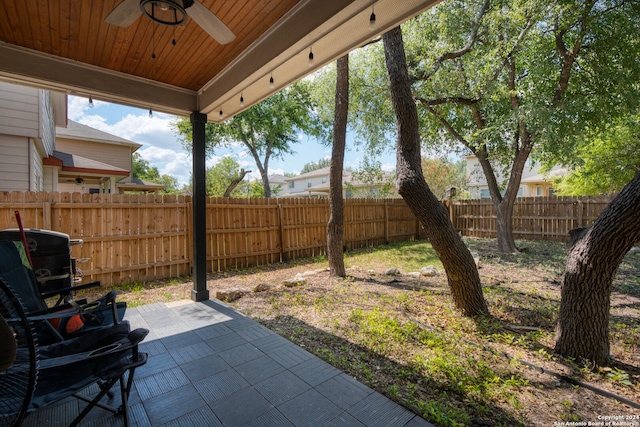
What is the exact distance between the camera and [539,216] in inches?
401

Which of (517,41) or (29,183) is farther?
(517,41)

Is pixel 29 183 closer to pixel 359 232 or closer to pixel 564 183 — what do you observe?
pixel 359 232

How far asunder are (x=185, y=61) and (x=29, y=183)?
465 centimetres

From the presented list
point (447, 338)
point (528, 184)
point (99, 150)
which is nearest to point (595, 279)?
point (447, 338)

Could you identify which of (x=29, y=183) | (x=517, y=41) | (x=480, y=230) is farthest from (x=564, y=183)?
(x=29, y=183)

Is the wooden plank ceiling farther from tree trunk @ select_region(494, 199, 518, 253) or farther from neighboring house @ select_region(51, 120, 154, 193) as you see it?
neighboring house @ select_region(51, 120, 154, 193)

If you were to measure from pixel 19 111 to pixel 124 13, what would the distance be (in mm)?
5243

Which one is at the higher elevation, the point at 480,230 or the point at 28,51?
the point at 28,51

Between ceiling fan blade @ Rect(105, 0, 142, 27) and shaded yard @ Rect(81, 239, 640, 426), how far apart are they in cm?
299

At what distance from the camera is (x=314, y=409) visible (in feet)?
6.07

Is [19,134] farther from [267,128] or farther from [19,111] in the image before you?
[267,128]

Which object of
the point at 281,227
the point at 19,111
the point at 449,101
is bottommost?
the point at 281,227

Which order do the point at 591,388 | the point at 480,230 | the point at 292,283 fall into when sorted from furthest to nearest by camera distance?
the point at 480,230
the point at 292,283
the point at 591,388

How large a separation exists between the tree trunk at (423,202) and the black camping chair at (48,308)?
3093 millimetres
